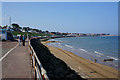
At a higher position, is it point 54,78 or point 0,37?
point 0,37

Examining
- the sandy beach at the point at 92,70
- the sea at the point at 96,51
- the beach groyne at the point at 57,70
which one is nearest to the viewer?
the beach groyne at the point at 57,70

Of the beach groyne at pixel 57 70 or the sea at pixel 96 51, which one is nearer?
the beach groyne at pixel 57 70

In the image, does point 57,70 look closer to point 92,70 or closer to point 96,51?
point 92,70

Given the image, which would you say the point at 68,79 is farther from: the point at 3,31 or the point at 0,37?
the point at 0,37

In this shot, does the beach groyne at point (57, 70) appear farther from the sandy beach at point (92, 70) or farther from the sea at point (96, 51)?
the sea at point (96, 51)

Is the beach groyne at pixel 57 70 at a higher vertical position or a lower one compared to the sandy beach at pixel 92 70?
higher

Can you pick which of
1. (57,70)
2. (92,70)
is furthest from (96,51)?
(57,70)

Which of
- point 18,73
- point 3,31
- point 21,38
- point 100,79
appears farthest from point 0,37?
point 18,73

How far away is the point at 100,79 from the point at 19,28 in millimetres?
148043

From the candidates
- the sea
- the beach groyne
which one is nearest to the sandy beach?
the beach groyne

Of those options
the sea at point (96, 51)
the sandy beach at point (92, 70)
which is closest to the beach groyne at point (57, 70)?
the sandy beach at point (92, 70)

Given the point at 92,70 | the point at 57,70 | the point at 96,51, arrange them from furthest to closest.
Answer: the point at 96,51, the point at 92,70, the point at 57,70

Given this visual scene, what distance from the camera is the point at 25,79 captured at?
5480 millimetres

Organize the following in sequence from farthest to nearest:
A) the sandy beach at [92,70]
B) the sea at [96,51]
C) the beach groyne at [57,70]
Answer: the sea at [96,51] → the sandy beach at [92,70] → the beach groyne at [57,70]
